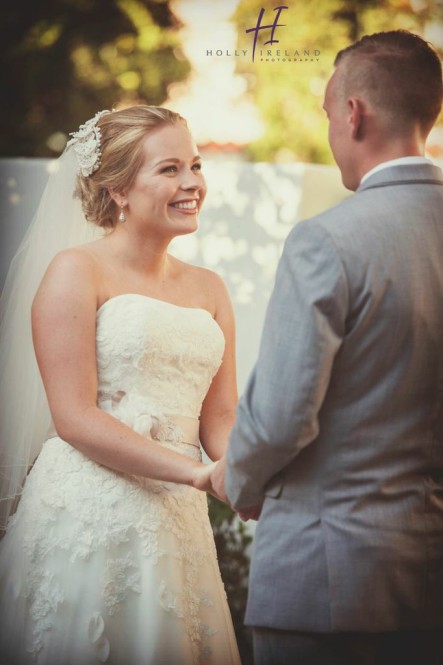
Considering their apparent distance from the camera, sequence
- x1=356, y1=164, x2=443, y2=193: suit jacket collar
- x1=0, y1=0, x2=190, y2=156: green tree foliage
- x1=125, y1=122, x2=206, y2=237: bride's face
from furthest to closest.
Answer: x1=0, y1=0, x2=190, y2=156: green tree foliage
x1=125, y1=122, x2=206, y2=237: bride's face
x1=356, y1=164, x2=443, y2=193: suit jacket collar

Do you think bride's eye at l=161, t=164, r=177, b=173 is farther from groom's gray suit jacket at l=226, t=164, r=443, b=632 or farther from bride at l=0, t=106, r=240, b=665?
groom's gray suit jacket at l=226, t=164, r=443, b=632

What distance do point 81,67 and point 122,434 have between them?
3.04m

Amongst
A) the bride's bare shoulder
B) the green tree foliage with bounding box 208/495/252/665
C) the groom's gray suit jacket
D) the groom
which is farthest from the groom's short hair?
the green tree foliage with bounding box 208/495/252/665

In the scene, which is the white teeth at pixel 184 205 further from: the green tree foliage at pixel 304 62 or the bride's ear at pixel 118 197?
the green tree foliage at pixel 304 62

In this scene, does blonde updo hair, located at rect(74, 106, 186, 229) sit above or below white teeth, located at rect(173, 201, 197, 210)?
above

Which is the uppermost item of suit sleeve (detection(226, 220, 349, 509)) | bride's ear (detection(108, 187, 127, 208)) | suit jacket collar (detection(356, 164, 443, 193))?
bride's ear (detection(108, 187, 127, 208))

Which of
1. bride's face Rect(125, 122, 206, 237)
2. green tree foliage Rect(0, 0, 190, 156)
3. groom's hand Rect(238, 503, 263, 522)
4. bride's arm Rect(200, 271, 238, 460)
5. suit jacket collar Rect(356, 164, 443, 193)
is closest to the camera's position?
suit jacket collar Rect(356, 164, 443, 193)

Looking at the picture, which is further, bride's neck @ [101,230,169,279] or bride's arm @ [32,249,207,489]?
bride's neck @ [101,230,169,279]

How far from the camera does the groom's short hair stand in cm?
176

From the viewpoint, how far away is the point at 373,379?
1687 millimetres

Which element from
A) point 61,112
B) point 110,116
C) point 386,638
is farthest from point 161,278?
point 61,112

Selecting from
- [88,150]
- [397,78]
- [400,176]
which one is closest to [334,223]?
[400,176]

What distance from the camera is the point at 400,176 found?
1.74 m

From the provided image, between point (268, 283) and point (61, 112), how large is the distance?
1568mm
